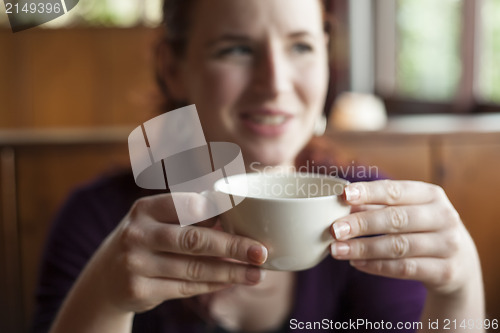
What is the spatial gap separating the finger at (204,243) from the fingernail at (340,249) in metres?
0.04

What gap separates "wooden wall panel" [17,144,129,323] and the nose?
0.70ft

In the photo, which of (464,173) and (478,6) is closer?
(464,173)

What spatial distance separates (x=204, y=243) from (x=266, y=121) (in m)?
0.17

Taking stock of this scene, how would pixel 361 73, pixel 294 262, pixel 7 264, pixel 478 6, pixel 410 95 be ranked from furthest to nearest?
pixel 361 73, pixel 410 95, pixel 478 6, pixel 7 264, pixel 294 262

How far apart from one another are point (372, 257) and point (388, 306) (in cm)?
9

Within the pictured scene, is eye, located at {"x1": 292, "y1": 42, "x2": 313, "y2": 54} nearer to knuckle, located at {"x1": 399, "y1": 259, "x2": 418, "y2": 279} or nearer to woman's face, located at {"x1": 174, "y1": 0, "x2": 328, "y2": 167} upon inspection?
woman's face, located at {"x1": 174, "y1": 0, "x2": 328, "y2": 167}

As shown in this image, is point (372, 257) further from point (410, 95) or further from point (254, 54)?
point (410, 95)

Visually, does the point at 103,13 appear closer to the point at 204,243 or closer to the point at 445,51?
the point at 204,243

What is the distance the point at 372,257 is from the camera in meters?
0.32

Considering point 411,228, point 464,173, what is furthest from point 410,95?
point 411,228

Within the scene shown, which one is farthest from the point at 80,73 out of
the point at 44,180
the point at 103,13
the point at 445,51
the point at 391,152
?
the point at 103,13

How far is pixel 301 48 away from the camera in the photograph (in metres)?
0.41

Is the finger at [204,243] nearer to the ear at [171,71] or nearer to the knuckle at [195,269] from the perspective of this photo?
the knuckle at [195,269]

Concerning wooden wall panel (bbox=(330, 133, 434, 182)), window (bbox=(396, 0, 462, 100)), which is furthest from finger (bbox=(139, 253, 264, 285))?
window (bbox=(396, 0, 462, 100))
